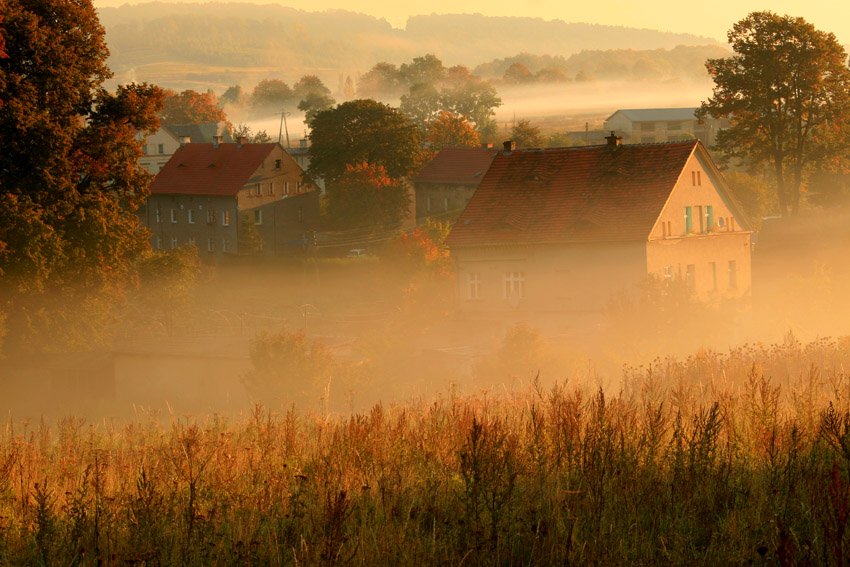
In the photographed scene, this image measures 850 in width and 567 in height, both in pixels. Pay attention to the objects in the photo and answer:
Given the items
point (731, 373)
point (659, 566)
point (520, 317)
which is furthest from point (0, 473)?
point (520, 317)

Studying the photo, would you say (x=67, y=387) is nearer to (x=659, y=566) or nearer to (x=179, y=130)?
(x=659, y=566)

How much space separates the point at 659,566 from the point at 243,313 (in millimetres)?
53610

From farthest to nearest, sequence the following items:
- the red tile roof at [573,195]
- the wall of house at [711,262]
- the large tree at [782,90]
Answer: the large tree at [782,90] → the wall of house at [711,262] → the red tile roof at [573,195]

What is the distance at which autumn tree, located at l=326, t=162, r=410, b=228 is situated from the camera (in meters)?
78.1

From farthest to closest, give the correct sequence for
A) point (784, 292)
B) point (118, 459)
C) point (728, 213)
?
point (728, 213), point (784, 292), point (118, 459)

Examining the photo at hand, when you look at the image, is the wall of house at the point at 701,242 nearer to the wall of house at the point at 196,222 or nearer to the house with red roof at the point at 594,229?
the house with red roof at the point at 594,229

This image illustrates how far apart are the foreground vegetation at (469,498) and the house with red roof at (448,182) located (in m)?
75.4

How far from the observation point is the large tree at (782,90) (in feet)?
177

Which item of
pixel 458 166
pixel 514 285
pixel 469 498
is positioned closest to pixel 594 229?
pixel 514 285

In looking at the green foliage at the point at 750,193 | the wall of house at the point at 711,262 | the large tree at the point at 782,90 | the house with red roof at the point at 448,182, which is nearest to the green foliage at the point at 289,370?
the wall of house at the point at 711,262

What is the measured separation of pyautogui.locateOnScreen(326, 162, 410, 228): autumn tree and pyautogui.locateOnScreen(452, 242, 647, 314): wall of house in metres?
A: 32.6

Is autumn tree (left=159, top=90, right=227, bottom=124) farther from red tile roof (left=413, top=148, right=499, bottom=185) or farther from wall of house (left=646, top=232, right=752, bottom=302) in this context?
wall of house (left=646, top=232, right=752, bottom=302)

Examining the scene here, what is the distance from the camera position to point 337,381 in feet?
94.3

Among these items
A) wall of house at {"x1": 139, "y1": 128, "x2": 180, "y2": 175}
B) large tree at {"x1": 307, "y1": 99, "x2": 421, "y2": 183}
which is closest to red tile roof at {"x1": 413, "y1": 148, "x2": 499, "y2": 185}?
large tree at {"x1": 307, "y1": 99, "x2": 421, "y2": 183}
